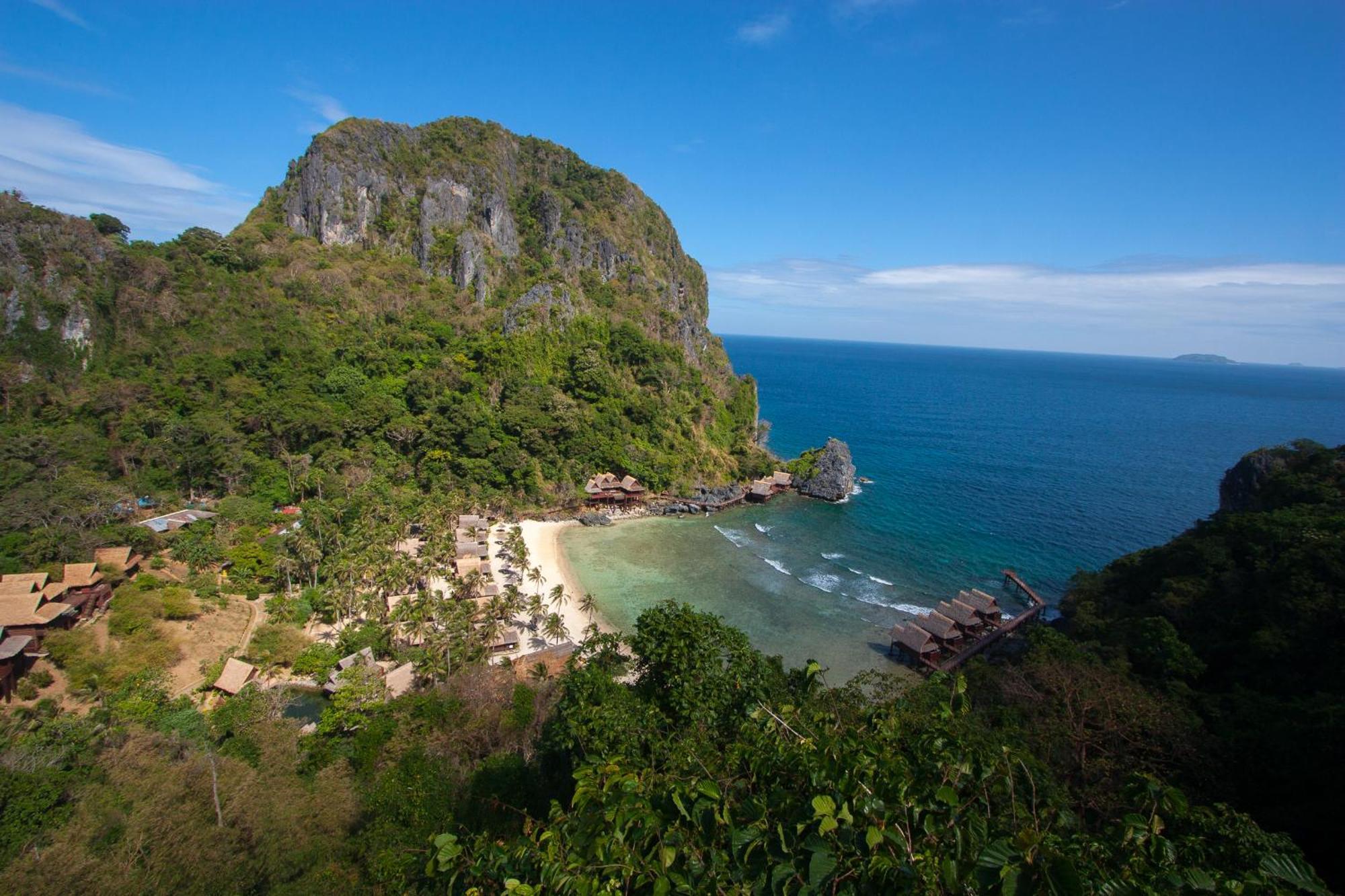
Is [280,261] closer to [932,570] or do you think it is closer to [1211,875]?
[932,570]

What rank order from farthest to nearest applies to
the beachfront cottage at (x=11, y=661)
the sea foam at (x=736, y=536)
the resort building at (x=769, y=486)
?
the resort building at (x=769, y=486) < the sea foam at (x=736, y=536) < the beachfront cottage at (x=11, y=661)

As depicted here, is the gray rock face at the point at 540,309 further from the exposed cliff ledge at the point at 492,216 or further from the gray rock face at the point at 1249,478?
the gray rock face at the point at 1249,478

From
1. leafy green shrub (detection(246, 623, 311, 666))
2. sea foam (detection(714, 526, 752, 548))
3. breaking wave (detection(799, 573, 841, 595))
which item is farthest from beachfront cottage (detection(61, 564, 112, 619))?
breaking wave (detection(799, 573, 841, 595))

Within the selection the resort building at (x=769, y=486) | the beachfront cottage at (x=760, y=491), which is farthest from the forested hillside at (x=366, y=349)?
the beachfront cottage at (x=760, y=491)

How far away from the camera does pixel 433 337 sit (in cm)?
5131

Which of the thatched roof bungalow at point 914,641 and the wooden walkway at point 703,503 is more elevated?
the wooden walkway at point 703,503

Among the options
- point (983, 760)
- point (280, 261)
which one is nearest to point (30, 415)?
point (280, 261)

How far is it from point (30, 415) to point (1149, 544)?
7179 cm

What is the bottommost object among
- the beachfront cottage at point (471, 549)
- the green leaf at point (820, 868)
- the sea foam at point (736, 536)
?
the sea foam at point (736, 536)

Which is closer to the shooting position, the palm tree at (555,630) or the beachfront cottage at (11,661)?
the beachfront cottage at (11,661)

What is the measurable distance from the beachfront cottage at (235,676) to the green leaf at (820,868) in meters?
24.3

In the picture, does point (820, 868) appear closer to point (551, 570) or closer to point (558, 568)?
point (551, 570)

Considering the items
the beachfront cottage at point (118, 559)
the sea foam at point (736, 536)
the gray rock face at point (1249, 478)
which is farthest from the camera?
the sea foam at point (736, 536)

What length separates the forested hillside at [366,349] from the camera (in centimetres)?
3522
